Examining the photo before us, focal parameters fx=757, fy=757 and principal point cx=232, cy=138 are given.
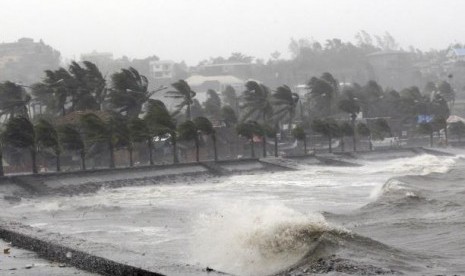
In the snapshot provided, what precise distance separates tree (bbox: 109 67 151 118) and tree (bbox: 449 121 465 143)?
147 ft

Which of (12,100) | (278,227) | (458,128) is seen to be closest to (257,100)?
(12,100)

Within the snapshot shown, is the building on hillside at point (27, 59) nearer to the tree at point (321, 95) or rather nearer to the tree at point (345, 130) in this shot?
the tree at point (321, 95)

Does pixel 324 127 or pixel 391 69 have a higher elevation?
pixel 391 69

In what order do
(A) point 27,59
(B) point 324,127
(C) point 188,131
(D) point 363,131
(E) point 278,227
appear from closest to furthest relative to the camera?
(E) point 278,227, (C) point 188,131, (B) point 324,127, (D) point 363,131, (A) point 27,59

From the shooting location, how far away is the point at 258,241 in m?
10.4

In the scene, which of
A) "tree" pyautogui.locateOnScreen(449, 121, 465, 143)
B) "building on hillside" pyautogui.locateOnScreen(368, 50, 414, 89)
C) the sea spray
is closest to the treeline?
"tree" pyautogui.locateOnScreen(449, 121, 465, 143)

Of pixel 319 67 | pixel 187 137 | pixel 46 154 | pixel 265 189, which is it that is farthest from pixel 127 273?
pixel 319 67

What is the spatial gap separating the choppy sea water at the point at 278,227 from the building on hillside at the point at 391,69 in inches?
5125

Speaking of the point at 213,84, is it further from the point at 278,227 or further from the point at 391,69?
the point at 278,227

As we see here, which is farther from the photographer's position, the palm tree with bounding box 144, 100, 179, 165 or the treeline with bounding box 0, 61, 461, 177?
the palm tree with bounding box 144, 100, 179, 165

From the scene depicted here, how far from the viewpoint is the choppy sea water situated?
965cm

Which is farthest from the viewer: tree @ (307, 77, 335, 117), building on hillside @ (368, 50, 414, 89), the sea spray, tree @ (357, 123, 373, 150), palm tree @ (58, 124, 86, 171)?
building on hillside @ (368, 50, 414, 89)

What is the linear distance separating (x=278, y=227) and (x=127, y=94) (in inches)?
1597

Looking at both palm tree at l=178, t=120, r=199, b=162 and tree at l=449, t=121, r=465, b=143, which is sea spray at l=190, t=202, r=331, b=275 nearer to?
palm tree at l=178, t=120, r=199, b=162
